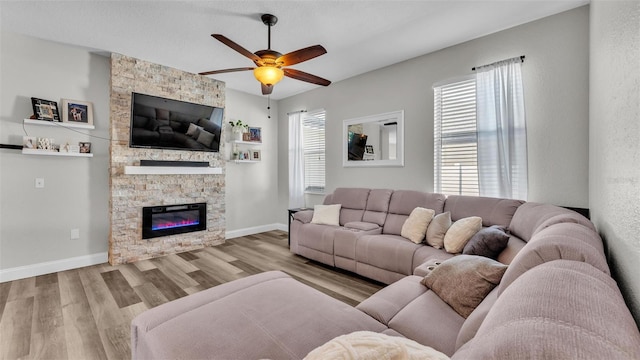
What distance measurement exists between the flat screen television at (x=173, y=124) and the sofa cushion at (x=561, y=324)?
4.55 metres

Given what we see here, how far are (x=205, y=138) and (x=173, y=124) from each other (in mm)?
542

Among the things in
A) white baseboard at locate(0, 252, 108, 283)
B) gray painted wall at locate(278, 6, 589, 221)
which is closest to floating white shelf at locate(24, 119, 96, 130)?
white baseboard at locate(0, 252, 108, 283)

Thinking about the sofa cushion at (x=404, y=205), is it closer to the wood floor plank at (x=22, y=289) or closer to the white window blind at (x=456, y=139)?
the white window blind at (x=456, y=139)

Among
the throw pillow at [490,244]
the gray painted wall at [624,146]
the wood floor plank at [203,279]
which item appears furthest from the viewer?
A: the wood floor plank at [203,279]

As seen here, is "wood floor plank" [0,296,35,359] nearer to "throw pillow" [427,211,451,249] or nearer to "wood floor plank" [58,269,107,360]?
"wood floor plank" [58,269,107,360]

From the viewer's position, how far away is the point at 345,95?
462cm

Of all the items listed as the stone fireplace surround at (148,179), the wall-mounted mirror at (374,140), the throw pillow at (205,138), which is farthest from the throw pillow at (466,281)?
the throw pillow at (205,138)

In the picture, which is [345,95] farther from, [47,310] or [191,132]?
[47,310]

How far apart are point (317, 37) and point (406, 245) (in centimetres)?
261

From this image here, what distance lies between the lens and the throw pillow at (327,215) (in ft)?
12.8

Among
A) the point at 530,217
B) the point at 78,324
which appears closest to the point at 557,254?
the point at 530,217

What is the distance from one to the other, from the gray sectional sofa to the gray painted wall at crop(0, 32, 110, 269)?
3.19 m

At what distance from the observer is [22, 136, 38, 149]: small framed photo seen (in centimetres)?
315

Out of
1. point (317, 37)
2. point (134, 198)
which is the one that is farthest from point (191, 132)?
point (317, 37)
